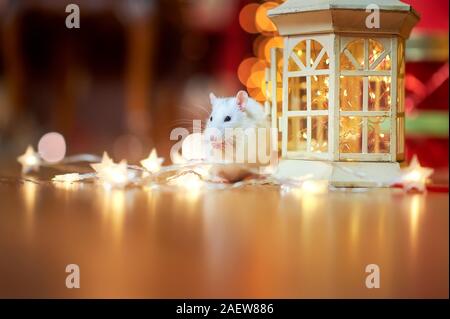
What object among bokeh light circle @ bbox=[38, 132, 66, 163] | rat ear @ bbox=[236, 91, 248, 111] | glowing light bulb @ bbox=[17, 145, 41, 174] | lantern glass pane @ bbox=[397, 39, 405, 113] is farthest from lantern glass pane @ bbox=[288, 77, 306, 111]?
bokeh light circle @ bbox=[38, 132, 66, 163]

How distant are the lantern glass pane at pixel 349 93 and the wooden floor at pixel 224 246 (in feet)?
0.98

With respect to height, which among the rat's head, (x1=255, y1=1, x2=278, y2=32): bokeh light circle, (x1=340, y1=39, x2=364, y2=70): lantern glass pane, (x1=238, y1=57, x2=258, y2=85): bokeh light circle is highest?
(x1=255, y1=1, x2=278, y2=32): bokeh light circle

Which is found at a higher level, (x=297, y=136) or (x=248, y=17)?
(x=248, y=17)

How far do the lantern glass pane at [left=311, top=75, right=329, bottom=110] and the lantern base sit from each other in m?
0.18

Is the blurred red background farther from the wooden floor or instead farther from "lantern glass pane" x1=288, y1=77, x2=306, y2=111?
the wooden floor

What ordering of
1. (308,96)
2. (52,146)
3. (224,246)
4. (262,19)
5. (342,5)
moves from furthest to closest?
(262,19) < (52,146) < (308,96) < (342,5) < (224,246)

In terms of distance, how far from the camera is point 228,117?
1562mm

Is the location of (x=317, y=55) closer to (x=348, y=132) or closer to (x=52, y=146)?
(x=348, y=132)

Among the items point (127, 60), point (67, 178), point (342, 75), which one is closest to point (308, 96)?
point (342, 75)

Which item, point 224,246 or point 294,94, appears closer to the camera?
point 224,246

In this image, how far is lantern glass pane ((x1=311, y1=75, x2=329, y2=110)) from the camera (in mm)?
1545

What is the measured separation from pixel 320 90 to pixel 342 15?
0.75ft

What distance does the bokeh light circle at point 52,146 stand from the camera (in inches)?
102

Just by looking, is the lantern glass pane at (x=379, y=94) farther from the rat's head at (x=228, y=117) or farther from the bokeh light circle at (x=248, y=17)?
the bokeh light circle at (x=248, y=17)
